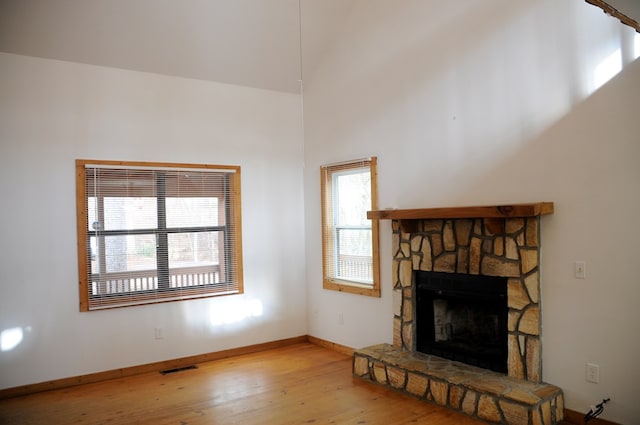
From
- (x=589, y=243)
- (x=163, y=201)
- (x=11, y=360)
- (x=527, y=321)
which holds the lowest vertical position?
(x=11, y=360)

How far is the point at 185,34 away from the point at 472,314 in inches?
154

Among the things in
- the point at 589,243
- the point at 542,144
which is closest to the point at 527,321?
the point at 589,243

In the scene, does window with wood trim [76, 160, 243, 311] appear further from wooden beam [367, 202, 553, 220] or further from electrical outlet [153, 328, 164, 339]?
wooden beam [367, 202, 553, 220]

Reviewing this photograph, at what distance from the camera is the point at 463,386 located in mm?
3576

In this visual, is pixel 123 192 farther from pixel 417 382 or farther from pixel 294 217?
pixel 417 382

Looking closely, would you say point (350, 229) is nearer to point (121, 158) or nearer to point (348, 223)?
point (348, 223)

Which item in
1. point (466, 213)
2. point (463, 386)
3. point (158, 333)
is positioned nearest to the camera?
point (463, 386)

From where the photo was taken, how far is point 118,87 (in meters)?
4.84

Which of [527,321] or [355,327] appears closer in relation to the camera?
[527,321]

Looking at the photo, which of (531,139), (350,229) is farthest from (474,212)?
(350,229)

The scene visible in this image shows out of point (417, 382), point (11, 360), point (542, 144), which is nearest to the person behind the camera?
point (542, 144)

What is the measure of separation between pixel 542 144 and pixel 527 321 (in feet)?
4.34

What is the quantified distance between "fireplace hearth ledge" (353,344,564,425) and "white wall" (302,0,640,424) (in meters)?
0.28

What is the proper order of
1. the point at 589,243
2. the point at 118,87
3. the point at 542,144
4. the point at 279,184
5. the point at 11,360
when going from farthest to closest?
the point at 279,184 < the point at 118,87 < the point at 11,360 < the point at 542,144 < the point at 589,243
